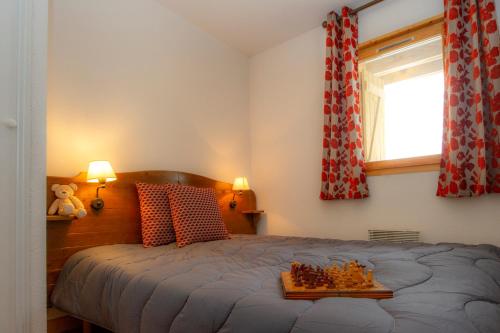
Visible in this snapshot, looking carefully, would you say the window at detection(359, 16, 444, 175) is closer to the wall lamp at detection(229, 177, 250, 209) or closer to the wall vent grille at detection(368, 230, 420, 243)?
the wall vent grille at detection(368, 230, 420, 243)

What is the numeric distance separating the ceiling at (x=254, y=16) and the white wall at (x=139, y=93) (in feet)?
0.41

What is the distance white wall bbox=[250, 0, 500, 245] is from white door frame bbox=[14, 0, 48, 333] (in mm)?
2160

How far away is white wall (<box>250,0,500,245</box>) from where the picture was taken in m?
2.31

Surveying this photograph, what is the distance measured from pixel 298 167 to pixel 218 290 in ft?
7.34

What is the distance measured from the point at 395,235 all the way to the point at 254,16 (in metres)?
2.21

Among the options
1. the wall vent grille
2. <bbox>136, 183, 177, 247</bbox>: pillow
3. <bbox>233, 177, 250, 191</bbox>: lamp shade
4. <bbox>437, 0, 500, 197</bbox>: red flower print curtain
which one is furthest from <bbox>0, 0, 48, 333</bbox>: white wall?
<bbox>437, 0, 500, 197</bbox>: red flower print curtain

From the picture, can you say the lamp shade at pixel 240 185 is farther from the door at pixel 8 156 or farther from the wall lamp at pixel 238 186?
the door at pixel 8 156

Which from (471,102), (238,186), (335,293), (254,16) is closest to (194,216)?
(238,186)

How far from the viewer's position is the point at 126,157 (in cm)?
240

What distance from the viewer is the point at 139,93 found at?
8.32 feet

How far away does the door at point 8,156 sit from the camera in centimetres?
147

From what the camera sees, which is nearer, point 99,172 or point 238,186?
point 99,172

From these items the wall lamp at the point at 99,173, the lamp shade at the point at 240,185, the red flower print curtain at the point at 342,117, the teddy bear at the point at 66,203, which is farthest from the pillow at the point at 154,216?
the red flower print curtain at the point at 342,117

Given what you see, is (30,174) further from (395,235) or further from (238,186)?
(395,235)
